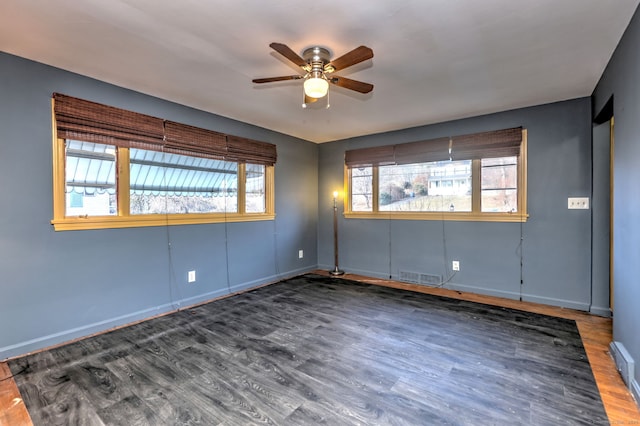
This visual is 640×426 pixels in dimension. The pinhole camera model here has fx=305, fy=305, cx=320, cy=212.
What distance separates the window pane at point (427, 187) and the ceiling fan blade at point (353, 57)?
107 inches

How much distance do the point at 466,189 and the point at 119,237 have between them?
13.8 ft

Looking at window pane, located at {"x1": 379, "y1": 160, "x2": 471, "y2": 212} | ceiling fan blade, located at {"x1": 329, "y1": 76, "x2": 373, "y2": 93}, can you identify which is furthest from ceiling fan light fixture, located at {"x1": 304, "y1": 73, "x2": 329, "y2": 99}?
window pane, located at {"x1": 379, "y1": 160, "x2": 471, "y2": 212}

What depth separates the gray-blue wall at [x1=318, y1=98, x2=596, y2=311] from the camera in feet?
11.3

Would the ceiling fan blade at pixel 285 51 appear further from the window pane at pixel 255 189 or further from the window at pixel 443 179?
the window at pixel 443 179

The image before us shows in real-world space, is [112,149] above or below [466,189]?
above

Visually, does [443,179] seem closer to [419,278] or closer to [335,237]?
[419,278]

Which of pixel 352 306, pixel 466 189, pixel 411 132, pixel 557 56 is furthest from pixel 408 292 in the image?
pixel 557 56

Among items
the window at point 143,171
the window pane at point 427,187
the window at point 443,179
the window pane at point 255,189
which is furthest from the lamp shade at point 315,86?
the window pane at point 427,187

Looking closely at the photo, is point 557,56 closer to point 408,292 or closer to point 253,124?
point 408,292

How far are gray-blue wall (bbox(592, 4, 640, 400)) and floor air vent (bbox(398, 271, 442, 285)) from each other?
2101mm

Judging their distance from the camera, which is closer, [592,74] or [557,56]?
[557,56]

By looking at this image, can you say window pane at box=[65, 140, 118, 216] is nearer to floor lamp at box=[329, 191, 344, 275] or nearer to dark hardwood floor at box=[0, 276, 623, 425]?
dark hardwood floor at box=[0, 276, 623, 425]

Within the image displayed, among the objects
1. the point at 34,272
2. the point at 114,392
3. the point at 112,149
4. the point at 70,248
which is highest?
the point at 112,149

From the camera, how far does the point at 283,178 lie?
4926 mm
